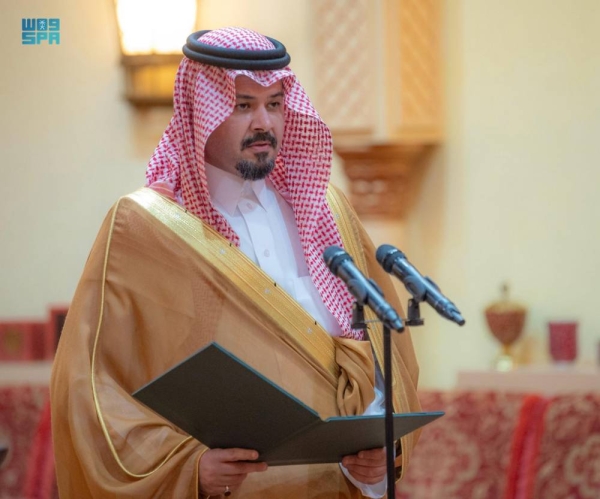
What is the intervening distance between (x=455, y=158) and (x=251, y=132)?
9.84 feet

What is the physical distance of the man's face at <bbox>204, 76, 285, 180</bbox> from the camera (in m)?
2.80

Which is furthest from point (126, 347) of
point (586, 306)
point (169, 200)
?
point (586, 306)

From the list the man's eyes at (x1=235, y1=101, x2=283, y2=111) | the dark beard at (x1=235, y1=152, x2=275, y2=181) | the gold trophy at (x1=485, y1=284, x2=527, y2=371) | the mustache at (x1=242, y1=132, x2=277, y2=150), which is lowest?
the gold trophy at (x1=485, y1=284, x2=527, y2=371)

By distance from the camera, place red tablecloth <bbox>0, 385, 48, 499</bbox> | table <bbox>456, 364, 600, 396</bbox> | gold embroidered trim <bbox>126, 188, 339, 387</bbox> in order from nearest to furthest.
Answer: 1. gold embroidered trim <bbox>126, 188, 339, 387</bbox>
2. red tablecloth <bbox>0, 385, 48, 499</bbox>
3. table <bbox>456, 364, 600, 396</bbox>

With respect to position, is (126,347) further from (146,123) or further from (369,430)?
(146,123)

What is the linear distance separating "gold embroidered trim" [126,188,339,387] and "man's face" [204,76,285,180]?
192 millimetres

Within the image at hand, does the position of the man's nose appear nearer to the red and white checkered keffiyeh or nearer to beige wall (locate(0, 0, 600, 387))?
the red and white checkered keffiyeh

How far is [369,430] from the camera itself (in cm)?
233

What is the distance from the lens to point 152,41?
18.5ft

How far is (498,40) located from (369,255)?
2.83 metres

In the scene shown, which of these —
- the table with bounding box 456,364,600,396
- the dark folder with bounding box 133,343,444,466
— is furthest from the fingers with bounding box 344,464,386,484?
the table with bounding box 456,364,600,396

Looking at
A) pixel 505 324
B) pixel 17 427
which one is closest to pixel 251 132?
pixel 17 427

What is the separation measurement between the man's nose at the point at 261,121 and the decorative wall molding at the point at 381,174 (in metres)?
Result: 2.63

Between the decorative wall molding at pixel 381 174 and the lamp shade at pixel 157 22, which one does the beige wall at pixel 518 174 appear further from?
the lamp shade at pixel 157 22
